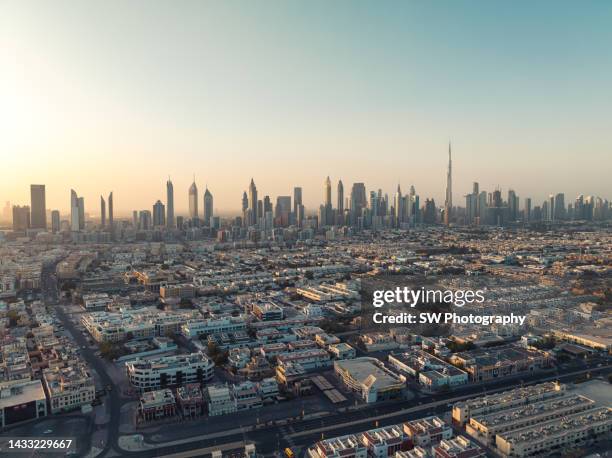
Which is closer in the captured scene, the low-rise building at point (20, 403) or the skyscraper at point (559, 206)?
the low-rise building at point (20, 403)

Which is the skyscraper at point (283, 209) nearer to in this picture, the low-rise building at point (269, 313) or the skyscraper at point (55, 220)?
the skyscraper at point (55, 220)

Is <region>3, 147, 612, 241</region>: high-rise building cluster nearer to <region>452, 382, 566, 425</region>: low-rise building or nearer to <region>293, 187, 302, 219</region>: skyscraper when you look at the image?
<region>293, 187, 302, 219</region>: skyscraper

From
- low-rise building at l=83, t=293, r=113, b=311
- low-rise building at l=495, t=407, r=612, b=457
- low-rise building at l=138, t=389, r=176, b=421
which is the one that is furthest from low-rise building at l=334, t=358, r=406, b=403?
low-rise building at l=83, t=293, r=113, b=311

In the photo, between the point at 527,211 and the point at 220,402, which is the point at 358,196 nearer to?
the point at 527,211

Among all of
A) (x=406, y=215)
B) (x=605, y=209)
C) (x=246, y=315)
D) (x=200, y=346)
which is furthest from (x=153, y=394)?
(x=605, y=209)

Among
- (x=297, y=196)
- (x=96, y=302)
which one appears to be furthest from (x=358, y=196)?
(x=96, y=302)

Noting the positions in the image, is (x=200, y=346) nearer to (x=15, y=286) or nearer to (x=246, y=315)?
(x=246, y=315)

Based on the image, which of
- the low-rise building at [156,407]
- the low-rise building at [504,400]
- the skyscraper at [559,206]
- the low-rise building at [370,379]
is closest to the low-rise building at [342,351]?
the low-rise building at [370,379]
